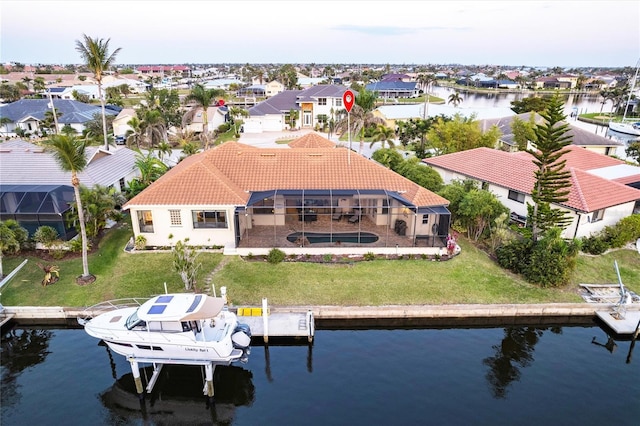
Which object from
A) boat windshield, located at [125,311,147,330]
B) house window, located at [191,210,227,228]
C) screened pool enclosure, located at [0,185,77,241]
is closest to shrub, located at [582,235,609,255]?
house window, located at [191,210,227,228]

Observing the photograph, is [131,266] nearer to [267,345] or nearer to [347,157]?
[267,345]

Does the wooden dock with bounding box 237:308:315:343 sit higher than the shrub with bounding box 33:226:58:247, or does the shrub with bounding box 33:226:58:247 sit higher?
the shrub with bounding box 33:226:58:247


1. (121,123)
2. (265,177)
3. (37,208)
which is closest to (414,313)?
(265,177)

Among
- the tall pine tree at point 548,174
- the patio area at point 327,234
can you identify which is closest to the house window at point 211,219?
the patio area at point 327,234

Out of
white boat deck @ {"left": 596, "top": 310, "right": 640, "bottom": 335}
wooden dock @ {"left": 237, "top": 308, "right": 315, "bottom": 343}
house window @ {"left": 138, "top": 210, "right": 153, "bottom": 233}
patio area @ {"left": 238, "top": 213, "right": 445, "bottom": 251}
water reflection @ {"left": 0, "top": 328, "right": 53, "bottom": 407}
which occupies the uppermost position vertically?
house window @ {"left": 138, "top": 210, "right": 153, "bottom": 233}

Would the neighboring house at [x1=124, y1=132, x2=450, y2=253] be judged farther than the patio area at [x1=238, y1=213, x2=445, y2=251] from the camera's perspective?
No

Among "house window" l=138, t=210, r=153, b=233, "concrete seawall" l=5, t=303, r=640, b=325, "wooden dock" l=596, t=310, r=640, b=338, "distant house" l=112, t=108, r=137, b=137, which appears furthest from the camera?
"distant house" l=112, t=108, r=137, b=137

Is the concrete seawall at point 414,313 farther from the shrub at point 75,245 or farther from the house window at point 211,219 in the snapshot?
the house window at point 211,219

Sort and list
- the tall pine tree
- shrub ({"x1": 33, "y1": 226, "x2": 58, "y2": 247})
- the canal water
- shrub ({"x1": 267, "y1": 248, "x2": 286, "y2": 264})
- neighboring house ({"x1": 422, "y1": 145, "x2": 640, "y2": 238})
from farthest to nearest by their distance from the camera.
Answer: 1. neighboring house ({"x1": 422, "y1": 145, "x2": 640, "y2": 238})
2. shrub ({"x1": 33, "y1": 226, "x2": 58, "y2": 247})
3. shrub ({"x1": 267, "y1": 248, "x2": 286, "y2": 264})
4. the tall pine tree
5. the canal water

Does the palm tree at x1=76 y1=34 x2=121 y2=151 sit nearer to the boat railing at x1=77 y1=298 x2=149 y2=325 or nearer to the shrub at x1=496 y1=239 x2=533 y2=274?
the boat railing at x1=77 y1=298 x2=149 y2=325
